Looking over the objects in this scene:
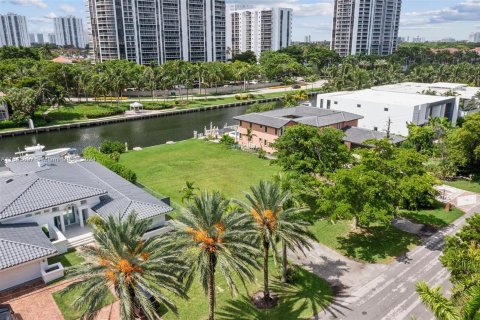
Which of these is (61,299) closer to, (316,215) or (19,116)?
(316,215)

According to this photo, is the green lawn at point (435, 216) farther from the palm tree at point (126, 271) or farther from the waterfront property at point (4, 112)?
the waterfront property at point (4, 112)

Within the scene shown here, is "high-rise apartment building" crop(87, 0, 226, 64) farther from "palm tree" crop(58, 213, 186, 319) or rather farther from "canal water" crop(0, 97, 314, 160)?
"palm tree" crop(58, 213, 186, 319)

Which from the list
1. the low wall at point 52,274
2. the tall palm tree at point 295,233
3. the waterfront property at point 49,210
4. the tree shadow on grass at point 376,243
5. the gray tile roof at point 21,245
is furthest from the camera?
the tree shadow on grass at point 376,243

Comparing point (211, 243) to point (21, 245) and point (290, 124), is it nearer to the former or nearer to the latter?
point (21, 245)

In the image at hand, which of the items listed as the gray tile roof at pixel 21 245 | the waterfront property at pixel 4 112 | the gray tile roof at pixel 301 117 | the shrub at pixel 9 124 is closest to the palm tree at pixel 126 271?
the gray tile roof at pixel 21 245

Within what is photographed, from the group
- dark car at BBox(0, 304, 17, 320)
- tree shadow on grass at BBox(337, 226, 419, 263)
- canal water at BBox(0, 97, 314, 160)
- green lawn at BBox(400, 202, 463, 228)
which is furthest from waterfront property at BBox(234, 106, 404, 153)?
dark car at BBox(0, 304, 17, 320)

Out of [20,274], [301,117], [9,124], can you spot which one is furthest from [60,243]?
[9,124]
